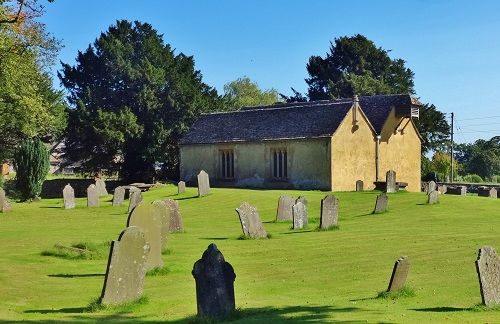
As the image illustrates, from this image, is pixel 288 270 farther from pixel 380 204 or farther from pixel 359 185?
pixel 359 185

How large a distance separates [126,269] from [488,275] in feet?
22.6

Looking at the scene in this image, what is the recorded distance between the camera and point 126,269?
49.8ft

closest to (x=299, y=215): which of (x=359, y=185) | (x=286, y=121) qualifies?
(x=359, y=185)

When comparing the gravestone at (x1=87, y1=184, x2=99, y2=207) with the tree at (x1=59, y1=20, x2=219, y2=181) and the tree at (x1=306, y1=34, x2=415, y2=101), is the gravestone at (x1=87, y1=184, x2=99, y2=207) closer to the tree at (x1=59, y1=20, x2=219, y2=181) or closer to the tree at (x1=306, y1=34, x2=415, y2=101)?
the tree at (x1=59, y1=20, x2=219, y2=181)

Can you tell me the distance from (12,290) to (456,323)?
9.87 m

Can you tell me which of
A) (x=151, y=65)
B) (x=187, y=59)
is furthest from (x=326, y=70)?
(x=151, y=65)

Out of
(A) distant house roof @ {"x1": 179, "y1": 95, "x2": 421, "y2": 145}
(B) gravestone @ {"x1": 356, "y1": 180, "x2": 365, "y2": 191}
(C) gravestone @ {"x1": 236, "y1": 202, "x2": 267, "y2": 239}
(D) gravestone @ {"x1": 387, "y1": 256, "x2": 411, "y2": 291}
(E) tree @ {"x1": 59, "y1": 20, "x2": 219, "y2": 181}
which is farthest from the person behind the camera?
(E) tree @ {"x1": 59, "y1": 20, "x2": 219, "y2": 181}

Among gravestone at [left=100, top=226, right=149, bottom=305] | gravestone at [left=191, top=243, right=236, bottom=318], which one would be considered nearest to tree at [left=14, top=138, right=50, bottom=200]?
gravestone at [left=100, top=226, right=149, bottom=305]

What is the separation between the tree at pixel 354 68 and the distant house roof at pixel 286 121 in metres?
28.6

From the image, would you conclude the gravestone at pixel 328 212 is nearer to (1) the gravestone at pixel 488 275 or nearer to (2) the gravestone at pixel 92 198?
(1) the gravestone at pixel 488 275

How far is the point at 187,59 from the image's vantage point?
75.1 m

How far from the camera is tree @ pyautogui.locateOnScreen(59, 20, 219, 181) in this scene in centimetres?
6644

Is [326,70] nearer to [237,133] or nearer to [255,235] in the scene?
[237,133]

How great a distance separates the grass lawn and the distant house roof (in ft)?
58.0
